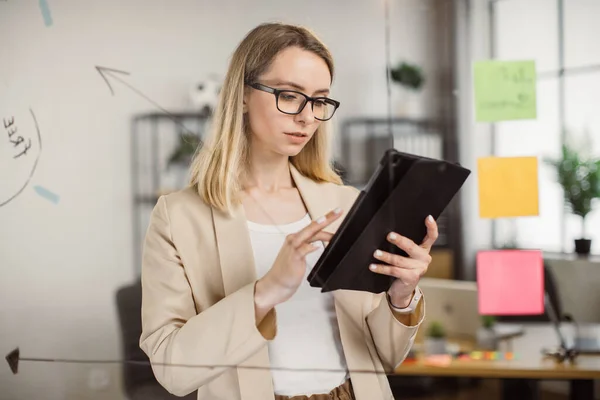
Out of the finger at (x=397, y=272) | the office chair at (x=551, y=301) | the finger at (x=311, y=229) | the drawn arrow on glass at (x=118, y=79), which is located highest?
the drawn arrow on glass at (x=118, y=79)

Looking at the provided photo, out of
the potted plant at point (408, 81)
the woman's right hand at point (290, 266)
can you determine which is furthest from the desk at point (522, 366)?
the potted plant at point (408, 81)

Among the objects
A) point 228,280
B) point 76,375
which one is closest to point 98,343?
point 76,375

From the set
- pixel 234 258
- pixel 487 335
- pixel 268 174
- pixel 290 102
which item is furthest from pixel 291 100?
pixel 487 335

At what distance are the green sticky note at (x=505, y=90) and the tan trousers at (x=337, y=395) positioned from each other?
39 cm

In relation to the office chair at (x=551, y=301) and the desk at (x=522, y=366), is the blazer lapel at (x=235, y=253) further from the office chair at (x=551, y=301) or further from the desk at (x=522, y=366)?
the office chair at (x=551, y=301)

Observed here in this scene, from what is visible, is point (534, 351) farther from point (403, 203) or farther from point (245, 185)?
point (245, 185)

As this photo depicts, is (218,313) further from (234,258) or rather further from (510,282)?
(510,282)

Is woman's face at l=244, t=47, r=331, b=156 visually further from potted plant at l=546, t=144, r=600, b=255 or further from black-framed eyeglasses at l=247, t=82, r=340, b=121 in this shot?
potted plant at l=546, t=144, r=600, b=255

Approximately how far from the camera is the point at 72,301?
877 millimetres

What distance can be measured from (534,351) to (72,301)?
635mm

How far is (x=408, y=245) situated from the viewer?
0.73 metres

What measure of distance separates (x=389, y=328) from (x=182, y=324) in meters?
0.26

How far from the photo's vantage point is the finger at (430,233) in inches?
29.0

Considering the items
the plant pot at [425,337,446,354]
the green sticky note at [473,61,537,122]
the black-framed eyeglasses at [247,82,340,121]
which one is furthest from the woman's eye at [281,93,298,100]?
the plant pot at [425,337,446,354]
